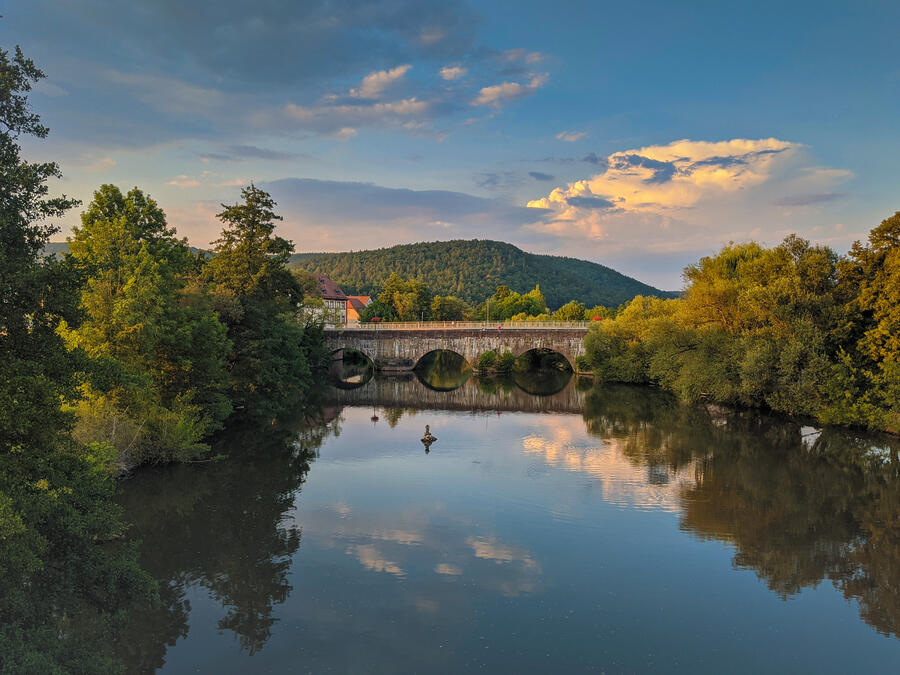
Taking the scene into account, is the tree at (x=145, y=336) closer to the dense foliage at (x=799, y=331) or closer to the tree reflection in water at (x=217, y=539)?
the tree reflection in water at (x=217, y=539)

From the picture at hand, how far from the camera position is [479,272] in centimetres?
15888

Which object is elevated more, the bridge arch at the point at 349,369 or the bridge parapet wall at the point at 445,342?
the bridge parapet wall at the point at 445,342

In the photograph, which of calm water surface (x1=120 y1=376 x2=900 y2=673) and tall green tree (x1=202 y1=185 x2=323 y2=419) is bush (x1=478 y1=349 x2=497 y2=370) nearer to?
tall green tree (x1=202 y1=185 x2=323 y2=419)

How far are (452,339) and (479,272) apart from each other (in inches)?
3569

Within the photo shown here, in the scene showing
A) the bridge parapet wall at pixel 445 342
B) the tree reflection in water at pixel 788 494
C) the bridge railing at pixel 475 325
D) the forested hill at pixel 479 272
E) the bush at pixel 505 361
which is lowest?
the tree reflection in water at pixel 788 494

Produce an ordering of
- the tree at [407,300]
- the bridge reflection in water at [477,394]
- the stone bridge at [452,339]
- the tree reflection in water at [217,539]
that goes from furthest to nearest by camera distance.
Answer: the tree at [407,300]
the stone bridge at [452,339]
the bridge reflection in water at [477,394]
the tree reflection in water at [217,539]

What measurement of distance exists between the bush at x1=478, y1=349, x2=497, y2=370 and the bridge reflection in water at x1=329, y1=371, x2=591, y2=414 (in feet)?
7.69

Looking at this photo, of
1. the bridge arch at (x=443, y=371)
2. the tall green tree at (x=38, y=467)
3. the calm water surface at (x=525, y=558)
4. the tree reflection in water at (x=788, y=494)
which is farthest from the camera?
the bridge arch at (x=443, y=371)

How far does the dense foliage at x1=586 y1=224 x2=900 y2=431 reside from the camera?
30625 millimetres

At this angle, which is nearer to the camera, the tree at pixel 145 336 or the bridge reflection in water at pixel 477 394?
the tree at pixel 145 336

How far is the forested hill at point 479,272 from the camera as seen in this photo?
148250 mm

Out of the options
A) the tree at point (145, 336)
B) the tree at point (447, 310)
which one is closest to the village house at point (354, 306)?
the tree at point (447, 310)

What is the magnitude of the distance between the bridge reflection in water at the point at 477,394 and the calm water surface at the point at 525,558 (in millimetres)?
15903

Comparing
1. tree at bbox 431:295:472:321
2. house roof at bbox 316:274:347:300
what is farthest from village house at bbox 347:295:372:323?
tree at bbox 431:295:472:321
